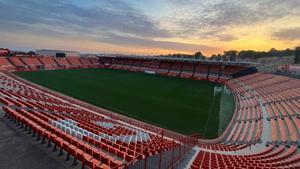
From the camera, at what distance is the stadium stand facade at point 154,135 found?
855 centimetres

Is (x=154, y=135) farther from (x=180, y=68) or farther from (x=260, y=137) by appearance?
(x=180, y=68)

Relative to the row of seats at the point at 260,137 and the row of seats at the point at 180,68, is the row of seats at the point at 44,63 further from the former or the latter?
the row of seats at the point at 260,137

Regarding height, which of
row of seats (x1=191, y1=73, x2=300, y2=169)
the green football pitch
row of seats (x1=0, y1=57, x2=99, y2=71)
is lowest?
the green football pitch

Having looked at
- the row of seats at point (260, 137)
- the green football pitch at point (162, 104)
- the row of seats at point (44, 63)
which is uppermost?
the row of seats at point (44, 63)

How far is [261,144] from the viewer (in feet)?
51.0

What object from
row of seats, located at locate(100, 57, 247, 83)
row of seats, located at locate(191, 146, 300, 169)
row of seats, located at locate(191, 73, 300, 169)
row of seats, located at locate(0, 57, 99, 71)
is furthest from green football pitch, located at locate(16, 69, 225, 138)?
row of seats, located at locate(0, 57, 99, 71)

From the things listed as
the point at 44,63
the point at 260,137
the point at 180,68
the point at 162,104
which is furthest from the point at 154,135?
the point at 44,63

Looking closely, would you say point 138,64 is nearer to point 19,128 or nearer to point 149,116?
point 149,116

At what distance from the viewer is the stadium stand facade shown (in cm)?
855

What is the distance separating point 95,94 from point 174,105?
38.5 feet

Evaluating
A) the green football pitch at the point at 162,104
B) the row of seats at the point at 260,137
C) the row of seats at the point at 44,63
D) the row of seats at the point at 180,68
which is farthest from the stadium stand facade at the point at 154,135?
the row of seats at the point at 44,63

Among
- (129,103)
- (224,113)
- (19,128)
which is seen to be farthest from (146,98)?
(19,128)

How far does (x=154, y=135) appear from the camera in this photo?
16.5 m

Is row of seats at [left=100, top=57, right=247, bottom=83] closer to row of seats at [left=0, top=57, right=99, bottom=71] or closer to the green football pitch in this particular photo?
row of seats at [left=0, top=57, right=99, bottom=71]
